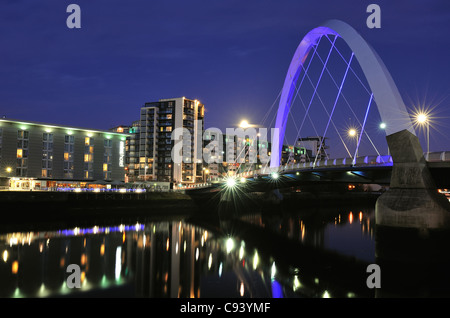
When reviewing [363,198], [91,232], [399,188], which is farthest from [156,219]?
[363,198]

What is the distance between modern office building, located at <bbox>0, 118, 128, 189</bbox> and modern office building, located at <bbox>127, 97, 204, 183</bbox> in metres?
45.5

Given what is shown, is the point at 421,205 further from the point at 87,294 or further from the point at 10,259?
the point at 10,259

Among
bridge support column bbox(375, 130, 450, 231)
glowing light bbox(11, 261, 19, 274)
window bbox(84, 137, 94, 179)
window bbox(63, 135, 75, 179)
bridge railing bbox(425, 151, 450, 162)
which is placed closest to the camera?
glowing light bbox(11, 261, 19, 274)

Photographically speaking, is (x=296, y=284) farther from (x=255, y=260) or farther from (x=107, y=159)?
(x=107, y=159)

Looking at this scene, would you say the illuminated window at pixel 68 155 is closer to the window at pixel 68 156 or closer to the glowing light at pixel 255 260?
the window at pixel 68 156

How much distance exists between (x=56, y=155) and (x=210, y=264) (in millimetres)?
53906

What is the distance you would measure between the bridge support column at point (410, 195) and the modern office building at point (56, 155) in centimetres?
4880

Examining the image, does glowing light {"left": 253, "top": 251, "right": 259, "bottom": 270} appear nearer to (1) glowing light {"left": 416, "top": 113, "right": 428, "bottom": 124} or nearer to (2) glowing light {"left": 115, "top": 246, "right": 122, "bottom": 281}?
(2) glowing light {"left": 115, "top": 246, "right": 122, "bottom": 281}

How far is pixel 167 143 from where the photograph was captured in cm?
12750

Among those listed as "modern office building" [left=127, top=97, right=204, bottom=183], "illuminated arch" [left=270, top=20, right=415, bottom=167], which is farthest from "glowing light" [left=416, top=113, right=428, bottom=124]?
"modern office building" [left=127, top=97, right=204, bottom=183]

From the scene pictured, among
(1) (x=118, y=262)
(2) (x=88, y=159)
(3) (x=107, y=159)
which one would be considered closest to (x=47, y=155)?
(2) (x=88, y=159)

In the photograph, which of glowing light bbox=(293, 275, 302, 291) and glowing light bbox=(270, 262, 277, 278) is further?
glowing light bbox=(270, 262, 277, 278)

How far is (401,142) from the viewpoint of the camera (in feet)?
98.2

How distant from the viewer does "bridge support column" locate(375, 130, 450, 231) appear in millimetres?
28219
